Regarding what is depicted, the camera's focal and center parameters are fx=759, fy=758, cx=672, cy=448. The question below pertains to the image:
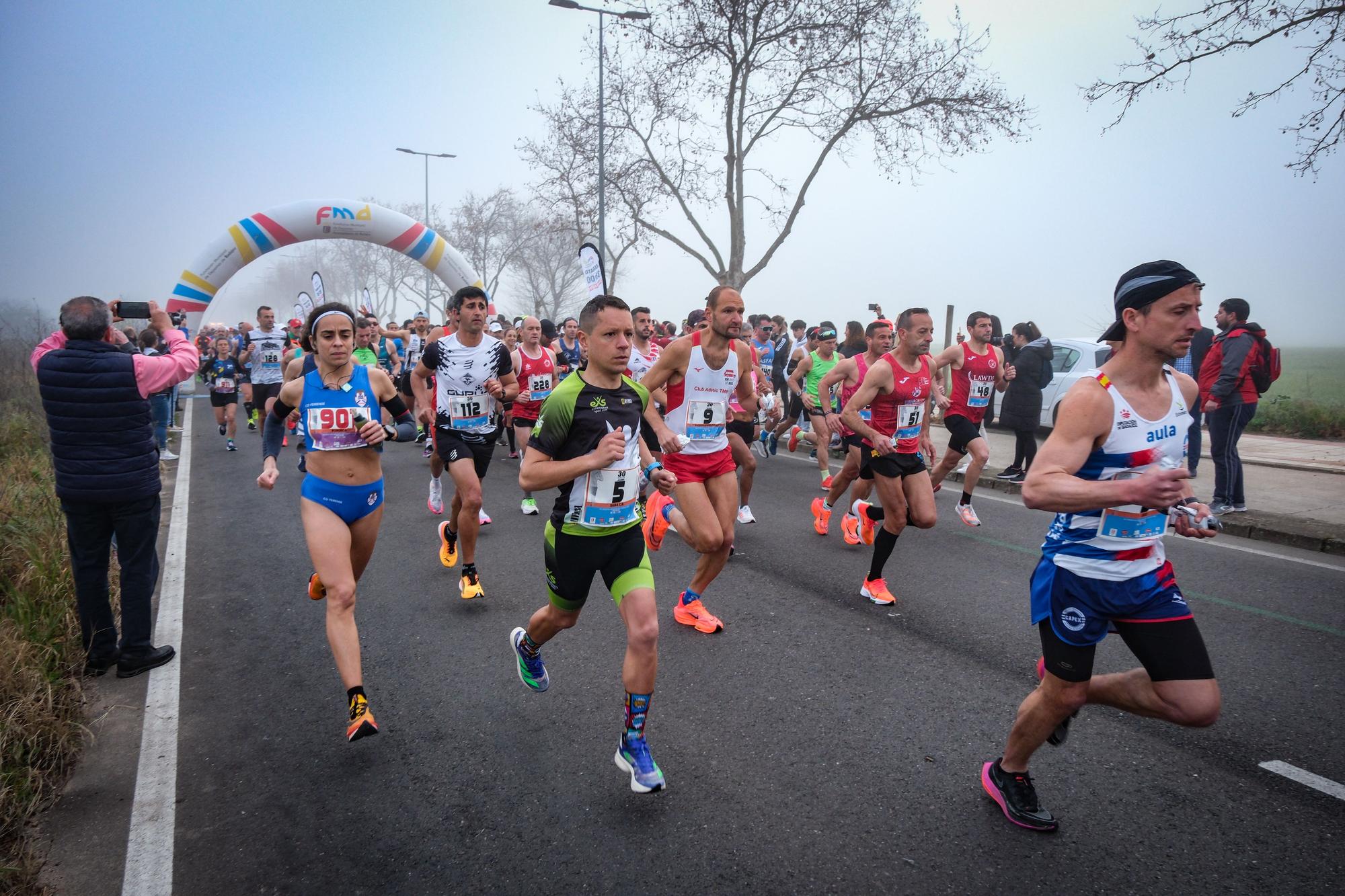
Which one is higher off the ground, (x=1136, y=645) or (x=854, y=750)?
(x=1136, y=645)

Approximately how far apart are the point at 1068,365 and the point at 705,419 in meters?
11.9

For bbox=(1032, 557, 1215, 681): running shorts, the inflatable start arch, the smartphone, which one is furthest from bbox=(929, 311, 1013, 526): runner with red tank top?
the inflatable start arch

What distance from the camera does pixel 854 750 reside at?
353 centimetres

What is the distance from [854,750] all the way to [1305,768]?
194cm

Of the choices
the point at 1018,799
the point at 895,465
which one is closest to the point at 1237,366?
the point at 895,465

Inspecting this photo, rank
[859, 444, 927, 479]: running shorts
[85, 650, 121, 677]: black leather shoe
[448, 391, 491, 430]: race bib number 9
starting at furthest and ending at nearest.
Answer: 1. [448, 391, 491, 430]: race bib number 9
2. [859, 444, 927, 479]: running shorts
3. [85, 650, 121, 677]: black leather shoe

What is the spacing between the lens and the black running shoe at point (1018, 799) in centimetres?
294

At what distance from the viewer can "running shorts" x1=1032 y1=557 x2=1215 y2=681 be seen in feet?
8.66

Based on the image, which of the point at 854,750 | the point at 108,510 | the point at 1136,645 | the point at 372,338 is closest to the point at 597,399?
the point at 854,750

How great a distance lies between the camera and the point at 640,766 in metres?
3.22

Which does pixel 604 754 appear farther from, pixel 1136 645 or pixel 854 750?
pixel 1136 645

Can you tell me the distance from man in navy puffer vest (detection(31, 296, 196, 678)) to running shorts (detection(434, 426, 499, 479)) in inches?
80.7

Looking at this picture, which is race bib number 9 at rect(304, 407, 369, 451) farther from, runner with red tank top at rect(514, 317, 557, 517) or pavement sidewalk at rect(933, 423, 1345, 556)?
pavement sidewalk at rect(933, 423, 1345, 556)

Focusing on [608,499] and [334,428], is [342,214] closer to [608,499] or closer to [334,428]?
[334,428]
